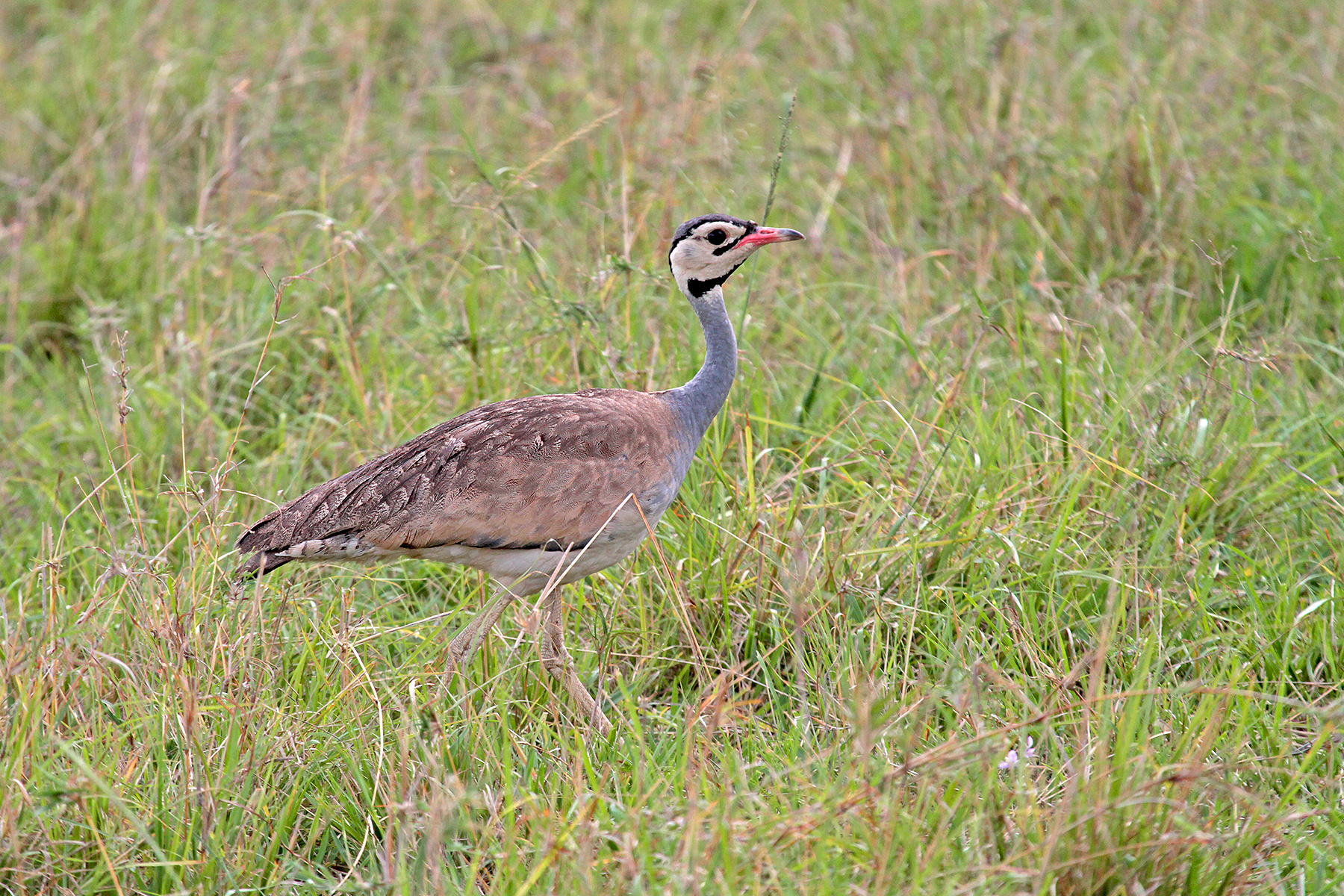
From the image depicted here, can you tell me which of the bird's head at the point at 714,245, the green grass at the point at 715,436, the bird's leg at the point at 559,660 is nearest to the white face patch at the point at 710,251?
the bird's head at the point at 714,245

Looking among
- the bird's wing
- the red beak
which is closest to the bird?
the bird's wing

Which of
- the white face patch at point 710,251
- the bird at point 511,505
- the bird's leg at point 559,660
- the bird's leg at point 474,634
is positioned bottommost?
the bird's leg at point 559,660

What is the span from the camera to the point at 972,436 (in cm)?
473

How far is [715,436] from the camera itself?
491 cm

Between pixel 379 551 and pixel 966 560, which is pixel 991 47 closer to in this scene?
pixel 966 560

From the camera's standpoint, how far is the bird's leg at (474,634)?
4121mm

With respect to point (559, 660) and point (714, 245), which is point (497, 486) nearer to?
point (559, 660)

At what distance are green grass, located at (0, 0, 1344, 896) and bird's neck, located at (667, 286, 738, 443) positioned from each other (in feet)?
1.03

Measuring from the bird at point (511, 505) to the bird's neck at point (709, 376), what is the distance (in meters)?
0.11

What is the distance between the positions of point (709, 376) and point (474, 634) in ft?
3.67

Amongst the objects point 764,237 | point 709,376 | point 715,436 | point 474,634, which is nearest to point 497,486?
point 474,634

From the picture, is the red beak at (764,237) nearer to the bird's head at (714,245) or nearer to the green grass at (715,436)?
the bird's head at (714,245)

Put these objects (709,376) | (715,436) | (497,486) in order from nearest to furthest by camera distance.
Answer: (497,486), (709,376), (715,436)

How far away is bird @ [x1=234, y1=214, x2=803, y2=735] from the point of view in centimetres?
406
